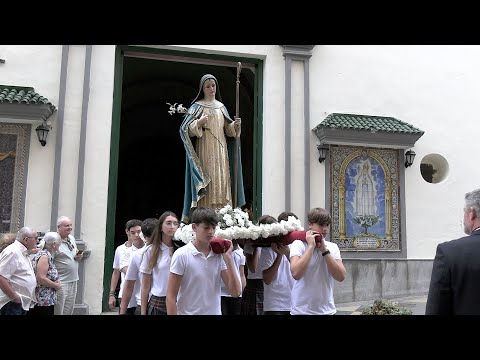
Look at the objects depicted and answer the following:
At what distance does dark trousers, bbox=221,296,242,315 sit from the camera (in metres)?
4.81

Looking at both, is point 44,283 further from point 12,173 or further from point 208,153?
point 12,173

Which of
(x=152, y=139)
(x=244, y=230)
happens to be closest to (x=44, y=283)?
(x=244, y=230)

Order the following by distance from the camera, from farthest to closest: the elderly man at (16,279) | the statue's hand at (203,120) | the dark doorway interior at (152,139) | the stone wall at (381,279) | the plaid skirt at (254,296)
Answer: the dark doorway interior at (152,139)
the stone wall at (381,279)
the statue's hand at (203,120)
the plaid skirt at (254,296)
the elderly man at (16,279)

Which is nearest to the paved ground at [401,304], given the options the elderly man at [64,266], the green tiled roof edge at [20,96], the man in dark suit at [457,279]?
the elderly man at [64,266]

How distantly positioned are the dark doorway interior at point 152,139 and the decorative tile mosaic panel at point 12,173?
4591 millimetres

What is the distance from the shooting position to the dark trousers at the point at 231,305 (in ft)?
15.8

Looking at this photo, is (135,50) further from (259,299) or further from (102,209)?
(259,299)

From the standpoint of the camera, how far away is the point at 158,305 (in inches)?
163

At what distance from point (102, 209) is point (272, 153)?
3139mm

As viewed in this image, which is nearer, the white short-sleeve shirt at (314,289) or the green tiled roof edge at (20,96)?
the white short-sleeve shirt at (314,289)

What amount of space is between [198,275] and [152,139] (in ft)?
43.0

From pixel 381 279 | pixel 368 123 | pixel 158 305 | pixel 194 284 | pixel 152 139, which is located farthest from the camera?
pixel 152 139

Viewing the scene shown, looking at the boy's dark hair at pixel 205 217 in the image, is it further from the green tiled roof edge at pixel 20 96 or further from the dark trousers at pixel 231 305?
the green tiled roof edge at pixel 20 96
